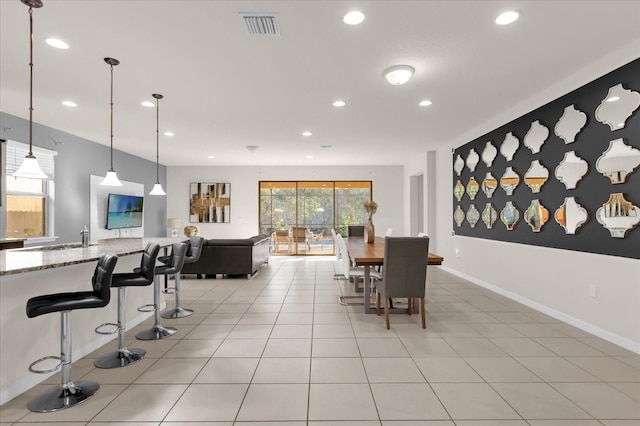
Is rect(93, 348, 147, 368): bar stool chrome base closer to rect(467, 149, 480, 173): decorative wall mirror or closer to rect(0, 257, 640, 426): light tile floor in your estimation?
rect(0, 257, 640, 426): light tile floor

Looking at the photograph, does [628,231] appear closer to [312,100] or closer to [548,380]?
[548,380]

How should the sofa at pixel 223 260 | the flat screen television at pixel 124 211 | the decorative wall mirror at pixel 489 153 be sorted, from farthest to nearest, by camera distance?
the flat screen television at pixel 124 211, the sofa at pixel 223 260, the decorative wall mirror at pixel 489 153

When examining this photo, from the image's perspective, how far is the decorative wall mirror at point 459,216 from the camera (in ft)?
21.5

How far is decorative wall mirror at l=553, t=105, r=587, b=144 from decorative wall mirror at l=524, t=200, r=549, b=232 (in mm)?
879

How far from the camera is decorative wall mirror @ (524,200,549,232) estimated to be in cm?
426

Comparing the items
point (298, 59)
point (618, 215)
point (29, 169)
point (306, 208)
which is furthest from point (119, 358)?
point (306, 208)

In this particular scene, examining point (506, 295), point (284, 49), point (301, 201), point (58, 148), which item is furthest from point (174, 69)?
point (301, 201)

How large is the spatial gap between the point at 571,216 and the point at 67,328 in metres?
4.89

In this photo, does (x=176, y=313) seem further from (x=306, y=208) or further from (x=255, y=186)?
(x=306, y=208)

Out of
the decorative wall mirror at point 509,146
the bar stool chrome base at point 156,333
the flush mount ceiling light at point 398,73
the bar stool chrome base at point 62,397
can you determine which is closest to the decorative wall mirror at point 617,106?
the decorative wall mirror at point 509,146

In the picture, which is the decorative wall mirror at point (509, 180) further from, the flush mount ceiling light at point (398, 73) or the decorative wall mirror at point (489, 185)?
the flush mount ceiling light at point (398, 73)

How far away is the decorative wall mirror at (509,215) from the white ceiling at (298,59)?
147cm

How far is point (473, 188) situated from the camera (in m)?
6.07

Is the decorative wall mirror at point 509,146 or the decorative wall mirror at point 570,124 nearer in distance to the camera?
the decorative wall mirror at point 570,124
